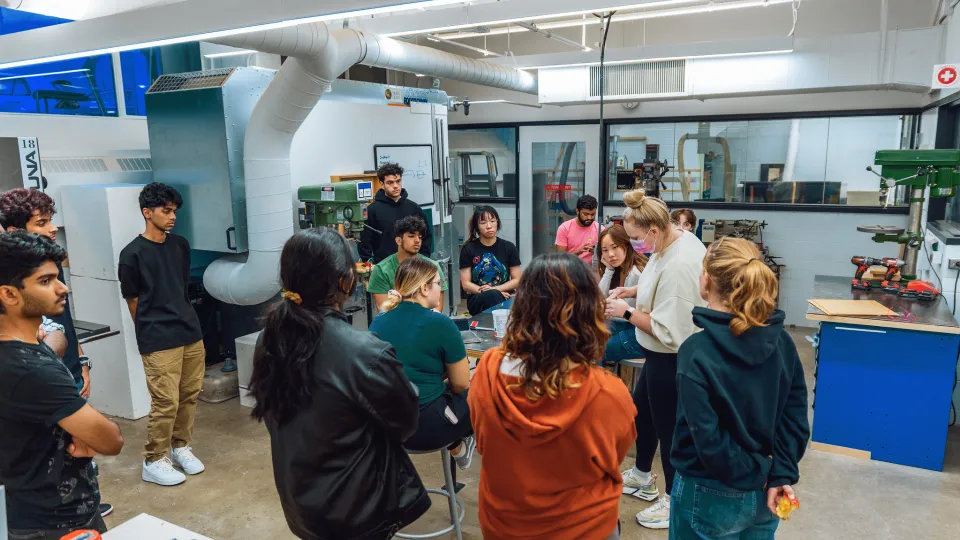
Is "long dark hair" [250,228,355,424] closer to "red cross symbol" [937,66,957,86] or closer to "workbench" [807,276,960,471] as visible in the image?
"workbench" [807,276,960,471]

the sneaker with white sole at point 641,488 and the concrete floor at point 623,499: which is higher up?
the sneaker with white sole at point 641,488

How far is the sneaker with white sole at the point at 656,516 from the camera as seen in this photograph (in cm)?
288

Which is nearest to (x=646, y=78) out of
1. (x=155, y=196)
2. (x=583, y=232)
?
(x=583, y=232)

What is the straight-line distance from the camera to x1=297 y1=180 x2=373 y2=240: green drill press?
4.48m

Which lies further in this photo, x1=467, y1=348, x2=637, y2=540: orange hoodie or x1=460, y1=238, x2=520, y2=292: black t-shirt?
x1=460, y1=238, x2=520, y2=292: black t-shirt

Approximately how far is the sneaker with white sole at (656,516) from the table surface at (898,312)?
134cm

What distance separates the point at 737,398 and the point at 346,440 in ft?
3.27

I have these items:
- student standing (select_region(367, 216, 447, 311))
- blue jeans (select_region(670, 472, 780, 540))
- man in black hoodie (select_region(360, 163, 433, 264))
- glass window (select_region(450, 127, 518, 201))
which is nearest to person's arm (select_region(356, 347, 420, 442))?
blue jeans (select_region(670, 472, 780, 540))

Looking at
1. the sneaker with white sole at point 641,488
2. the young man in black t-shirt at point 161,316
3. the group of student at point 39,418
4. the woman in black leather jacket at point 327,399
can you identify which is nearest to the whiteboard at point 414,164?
the young man in black t-shirt at point 161,316

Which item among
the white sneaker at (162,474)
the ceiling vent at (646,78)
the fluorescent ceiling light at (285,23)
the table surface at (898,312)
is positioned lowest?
the white sneaker at (162,474)

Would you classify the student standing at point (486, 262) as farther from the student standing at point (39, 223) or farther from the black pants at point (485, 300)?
the student standing at point (39, 223)

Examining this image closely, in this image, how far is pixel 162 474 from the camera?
3.37 meters

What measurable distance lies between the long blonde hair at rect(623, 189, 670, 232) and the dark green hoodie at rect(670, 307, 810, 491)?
100cm

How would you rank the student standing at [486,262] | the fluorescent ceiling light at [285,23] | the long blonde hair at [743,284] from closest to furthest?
the long blonde hair at [743,284] → the fluorescent ceiling light at [285,23] → the student standing at [486,262]
